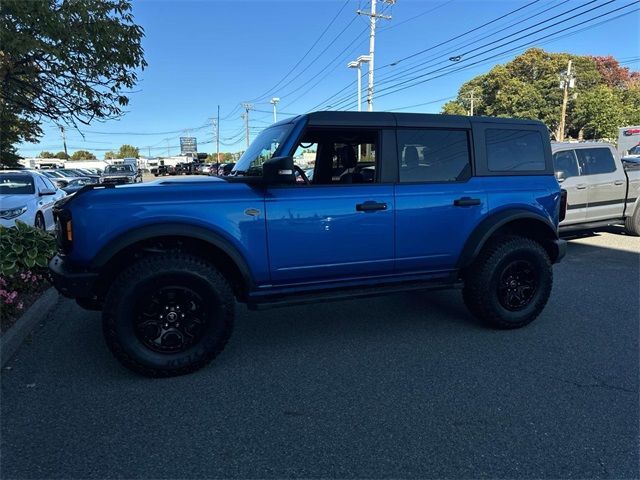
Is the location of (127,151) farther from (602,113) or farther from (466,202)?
(466,202)

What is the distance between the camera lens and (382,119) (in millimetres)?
4023

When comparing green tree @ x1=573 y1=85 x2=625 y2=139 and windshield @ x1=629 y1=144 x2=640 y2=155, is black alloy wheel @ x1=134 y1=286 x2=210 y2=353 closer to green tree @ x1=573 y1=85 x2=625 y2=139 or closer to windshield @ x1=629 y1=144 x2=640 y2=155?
windshield @ x1=629 y1=144 x2=640 y2=155

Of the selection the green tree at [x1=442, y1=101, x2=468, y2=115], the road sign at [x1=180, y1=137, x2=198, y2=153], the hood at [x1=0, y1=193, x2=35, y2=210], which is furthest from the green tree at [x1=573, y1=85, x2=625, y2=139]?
the road sign at [x1=180, y1=137, x2=198, y2=153]

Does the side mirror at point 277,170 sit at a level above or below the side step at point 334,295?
above

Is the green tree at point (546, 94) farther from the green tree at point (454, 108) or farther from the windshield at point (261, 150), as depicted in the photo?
the windshield at point (261, 150)

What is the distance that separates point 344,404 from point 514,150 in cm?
303

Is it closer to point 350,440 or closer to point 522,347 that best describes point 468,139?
point 522,347

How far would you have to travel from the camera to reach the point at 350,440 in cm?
269

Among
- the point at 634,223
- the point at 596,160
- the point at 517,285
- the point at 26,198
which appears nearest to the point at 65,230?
the point at 517,285

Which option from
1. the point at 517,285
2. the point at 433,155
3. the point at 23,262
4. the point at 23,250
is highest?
the point at 433,155

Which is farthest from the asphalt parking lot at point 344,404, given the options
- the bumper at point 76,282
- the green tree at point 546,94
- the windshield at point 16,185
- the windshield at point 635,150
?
the green tree at point 546,94

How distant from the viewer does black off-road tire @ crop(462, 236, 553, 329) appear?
4.32 metres

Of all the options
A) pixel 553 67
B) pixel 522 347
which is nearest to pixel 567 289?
pixel 522 347

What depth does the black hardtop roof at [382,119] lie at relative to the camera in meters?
3.89
